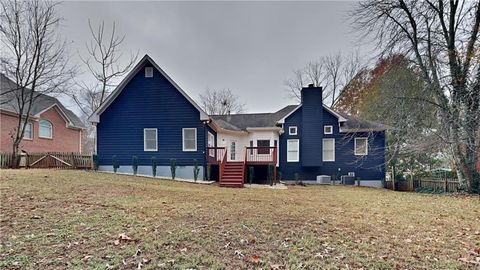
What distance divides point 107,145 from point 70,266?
14.8m

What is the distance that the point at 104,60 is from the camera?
2398cm

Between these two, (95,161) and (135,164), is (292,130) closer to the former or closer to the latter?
(135,164)

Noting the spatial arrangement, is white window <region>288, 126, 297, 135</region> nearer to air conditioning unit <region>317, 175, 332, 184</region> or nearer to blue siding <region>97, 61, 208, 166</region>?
air conditioning unit <region>317, 175, 332, 184</region>

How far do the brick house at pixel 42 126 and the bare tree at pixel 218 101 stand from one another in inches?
716

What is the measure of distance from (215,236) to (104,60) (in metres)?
24.3

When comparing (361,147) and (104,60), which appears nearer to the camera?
(361,147)

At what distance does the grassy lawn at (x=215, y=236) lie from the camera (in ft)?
11.6

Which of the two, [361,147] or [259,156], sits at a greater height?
[361,147]

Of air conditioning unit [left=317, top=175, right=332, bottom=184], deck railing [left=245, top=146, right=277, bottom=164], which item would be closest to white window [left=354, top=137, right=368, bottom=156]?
air conditioning unit [left=317, top=175, right=332, bottom=184]

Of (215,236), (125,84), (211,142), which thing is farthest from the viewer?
(211,142)

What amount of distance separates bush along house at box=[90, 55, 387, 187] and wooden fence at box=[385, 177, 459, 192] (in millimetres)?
1196

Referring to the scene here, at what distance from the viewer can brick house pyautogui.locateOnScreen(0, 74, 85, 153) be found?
1848cm

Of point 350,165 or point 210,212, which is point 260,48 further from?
point 210,212

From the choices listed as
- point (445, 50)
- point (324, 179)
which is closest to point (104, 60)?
point (324, 179)
